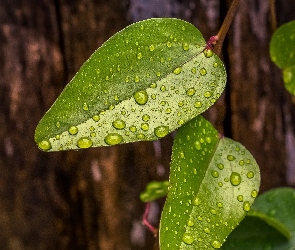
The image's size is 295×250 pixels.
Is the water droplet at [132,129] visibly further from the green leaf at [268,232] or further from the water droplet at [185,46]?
the green leaf at [268,232]

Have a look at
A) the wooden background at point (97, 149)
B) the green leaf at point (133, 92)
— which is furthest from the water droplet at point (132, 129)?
the wooden background at point (97, 149)

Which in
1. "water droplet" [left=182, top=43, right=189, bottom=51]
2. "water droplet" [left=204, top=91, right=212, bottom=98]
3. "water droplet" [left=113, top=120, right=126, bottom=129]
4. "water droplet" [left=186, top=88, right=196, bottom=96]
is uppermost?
"water droplet" [left=182, top=43, right=189, bottom=51]

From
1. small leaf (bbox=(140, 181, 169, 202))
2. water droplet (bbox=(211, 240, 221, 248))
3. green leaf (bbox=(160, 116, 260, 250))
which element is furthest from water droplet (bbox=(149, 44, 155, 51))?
small leaf (bbox=(140, 181, 169, 202))

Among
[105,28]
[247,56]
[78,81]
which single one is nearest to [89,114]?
[78,81]

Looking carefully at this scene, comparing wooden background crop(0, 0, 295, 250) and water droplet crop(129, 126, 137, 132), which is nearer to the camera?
water droplet crop(129, 126, 137, 132)

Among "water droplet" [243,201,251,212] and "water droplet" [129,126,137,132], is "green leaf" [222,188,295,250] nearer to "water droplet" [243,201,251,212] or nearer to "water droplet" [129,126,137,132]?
"water droplet" [243,201,251,212]

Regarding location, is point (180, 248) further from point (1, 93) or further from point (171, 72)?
point (1, 93)
